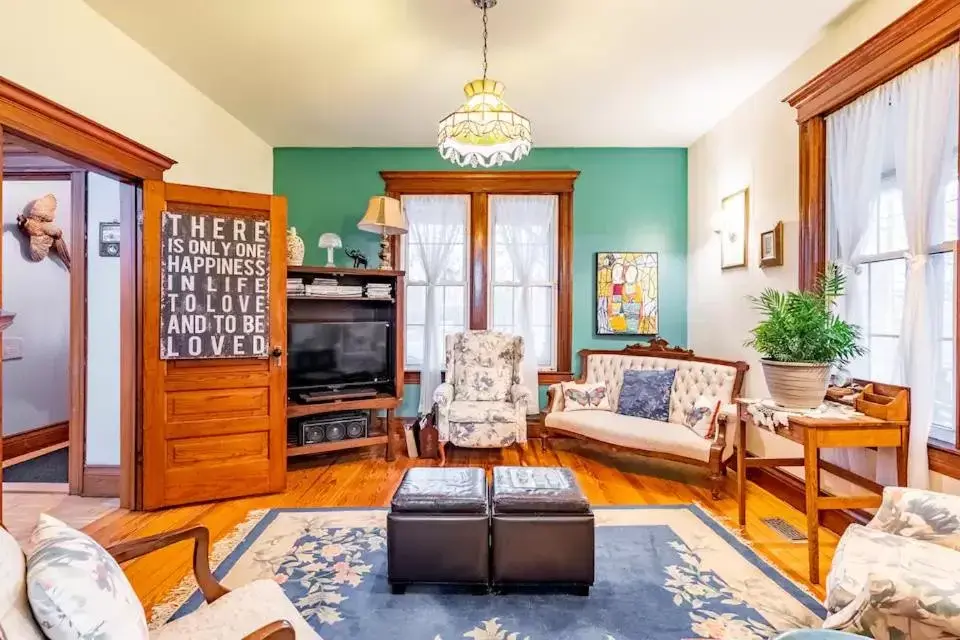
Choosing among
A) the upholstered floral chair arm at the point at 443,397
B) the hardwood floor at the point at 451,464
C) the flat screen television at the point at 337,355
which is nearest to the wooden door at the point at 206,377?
the hardwood floor at the point at 451,464

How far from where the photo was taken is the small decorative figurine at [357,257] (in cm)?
466

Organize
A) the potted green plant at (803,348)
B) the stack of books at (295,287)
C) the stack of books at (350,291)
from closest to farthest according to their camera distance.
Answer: the potted green plant at (803,348) → the stack of books at (295,287) → the stack of books at (350,291)

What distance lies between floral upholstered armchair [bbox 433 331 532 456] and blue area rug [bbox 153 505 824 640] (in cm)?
132

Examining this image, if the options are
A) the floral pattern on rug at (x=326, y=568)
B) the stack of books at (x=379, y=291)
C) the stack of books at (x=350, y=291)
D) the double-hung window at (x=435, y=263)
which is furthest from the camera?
the double-hung window at (x=435, y=263)

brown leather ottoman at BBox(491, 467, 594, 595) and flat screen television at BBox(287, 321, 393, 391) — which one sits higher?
flat screen television at BBox(287, 321, 393, 391)

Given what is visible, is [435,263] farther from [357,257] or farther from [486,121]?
[486,121]

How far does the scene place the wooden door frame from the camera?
229cm

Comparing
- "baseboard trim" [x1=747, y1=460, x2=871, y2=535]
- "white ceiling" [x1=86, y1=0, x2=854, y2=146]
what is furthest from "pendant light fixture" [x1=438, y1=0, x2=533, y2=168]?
"baseboard trim" [x1=747, y1=460, x2=871, y2=535]

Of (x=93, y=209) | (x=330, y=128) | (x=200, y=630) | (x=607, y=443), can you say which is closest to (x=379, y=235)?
(x=330, y=128)

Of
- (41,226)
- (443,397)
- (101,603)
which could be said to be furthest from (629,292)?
(41,226)

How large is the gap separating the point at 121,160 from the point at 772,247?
425 cm

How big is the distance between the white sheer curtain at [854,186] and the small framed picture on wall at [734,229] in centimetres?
83

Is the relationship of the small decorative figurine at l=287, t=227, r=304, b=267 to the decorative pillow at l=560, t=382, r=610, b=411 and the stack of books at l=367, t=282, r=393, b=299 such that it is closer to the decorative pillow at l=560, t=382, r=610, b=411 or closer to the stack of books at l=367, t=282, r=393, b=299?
the stack of books at l=367, t=282, r=393, b=299

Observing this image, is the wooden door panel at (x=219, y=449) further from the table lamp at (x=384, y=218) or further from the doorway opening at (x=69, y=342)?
the table lamp at (x=384, y=218)
